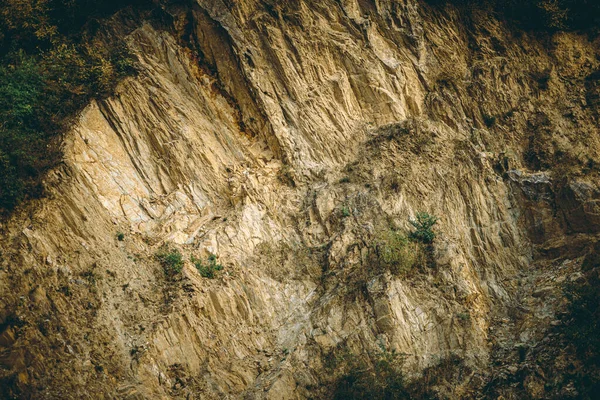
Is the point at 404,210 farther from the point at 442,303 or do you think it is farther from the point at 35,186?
the point at 35,186

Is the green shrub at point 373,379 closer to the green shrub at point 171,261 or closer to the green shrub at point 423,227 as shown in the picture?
the green shrub at point 423,227

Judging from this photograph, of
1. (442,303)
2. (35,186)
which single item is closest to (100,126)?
(35,186)

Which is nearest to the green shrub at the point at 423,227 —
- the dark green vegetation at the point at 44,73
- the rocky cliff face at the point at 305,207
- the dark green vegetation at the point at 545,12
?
the rocky cliff face at the point at 305,207

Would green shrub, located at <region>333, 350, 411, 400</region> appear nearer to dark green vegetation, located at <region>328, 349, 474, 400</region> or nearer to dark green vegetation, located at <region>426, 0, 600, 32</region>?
dark green vegetation, located at <region>328, 349, 474, 400</region>

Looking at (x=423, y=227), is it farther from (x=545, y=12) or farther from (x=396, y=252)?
(x=545, y=12)

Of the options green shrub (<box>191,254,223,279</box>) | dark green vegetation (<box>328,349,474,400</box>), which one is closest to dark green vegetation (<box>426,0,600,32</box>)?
green shrub (<box>191,254,223,279</box>)

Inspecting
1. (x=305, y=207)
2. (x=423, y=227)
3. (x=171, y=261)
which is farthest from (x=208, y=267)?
(x=423, y=227)
